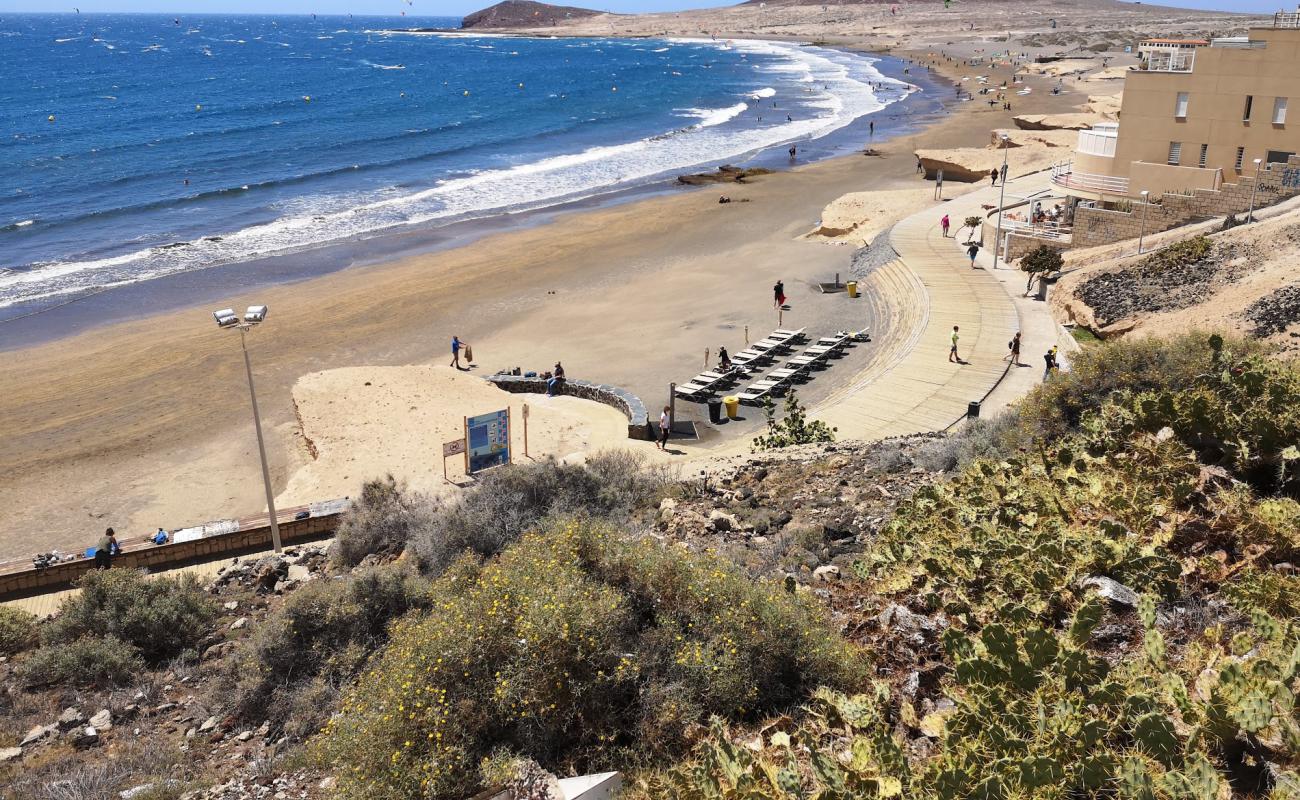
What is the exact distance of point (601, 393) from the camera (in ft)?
74.1

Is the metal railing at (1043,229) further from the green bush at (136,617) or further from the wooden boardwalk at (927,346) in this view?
the green bush at (136,617)

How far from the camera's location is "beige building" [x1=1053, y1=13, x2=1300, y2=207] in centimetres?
2420

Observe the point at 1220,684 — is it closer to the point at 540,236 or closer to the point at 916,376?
the point at 916,376

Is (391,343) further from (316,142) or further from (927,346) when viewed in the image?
(316,142)

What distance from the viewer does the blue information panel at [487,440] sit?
58.6 feet

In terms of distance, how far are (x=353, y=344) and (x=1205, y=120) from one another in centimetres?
2606

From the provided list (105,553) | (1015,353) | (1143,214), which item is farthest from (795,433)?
(1143,214)

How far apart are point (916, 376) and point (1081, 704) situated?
49.1 ft

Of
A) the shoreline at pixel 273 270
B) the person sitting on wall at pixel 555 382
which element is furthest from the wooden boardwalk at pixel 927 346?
the shoreline at pixel 273 270

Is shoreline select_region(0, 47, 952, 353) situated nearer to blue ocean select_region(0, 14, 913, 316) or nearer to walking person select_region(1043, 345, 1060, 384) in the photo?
blue ocean select_region(0, 14, 913, 316)

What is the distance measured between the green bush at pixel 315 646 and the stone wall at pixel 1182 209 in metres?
23.1

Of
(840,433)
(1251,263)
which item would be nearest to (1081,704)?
(840,433)

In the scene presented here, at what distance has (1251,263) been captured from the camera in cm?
1894

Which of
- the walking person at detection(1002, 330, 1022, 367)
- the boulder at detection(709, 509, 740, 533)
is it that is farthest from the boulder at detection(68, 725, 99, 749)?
the walking person at detection(1002, 330, 1022, 367)
